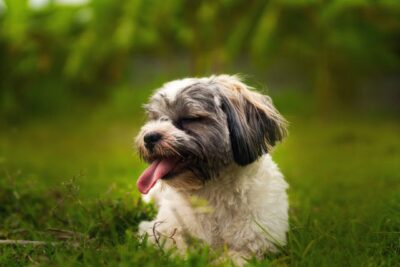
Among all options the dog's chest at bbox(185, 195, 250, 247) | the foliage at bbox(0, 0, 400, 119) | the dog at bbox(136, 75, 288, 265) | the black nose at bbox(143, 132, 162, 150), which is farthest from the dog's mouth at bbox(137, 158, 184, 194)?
the foliage at bbox(0, 0, 400, 119)

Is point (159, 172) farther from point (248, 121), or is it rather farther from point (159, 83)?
point (159, 83)

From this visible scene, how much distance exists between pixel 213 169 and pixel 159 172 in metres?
0.29

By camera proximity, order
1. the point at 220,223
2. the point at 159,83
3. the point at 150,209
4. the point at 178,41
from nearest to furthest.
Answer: the point at 220,223, the point at 150,209, the point at 159,83, the point at 178,41

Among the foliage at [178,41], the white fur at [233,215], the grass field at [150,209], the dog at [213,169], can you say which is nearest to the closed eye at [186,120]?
the dog at [213,169]

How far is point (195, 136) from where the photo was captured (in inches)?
132

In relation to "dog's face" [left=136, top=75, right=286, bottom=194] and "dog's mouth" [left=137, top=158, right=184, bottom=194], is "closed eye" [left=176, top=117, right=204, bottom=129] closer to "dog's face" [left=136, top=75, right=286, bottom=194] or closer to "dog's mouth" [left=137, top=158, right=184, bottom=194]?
"dog's face" [left=136, top=75, right=286, bottom=194]

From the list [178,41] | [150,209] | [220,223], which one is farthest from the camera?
[178,41]

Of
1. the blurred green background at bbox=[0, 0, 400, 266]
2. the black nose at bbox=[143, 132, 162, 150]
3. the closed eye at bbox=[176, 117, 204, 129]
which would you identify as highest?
the closed eye at bbox=[176, 117, 204, 129]

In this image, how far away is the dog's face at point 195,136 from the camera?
3.35 m

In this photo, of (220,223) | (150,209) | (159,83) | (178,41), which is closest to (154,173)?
(220,223)

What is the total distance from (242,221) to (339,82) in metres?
11.3

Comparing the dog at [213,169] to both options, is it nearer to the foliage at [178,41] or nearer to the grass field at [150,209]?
the grass field at [150,209]

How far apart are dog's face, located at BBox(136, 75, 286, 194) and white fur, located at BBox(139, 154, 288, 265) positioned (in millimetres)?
97

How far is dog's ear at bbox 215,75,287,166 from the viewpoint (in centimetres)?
344
